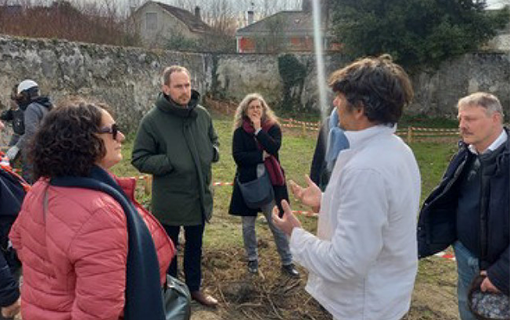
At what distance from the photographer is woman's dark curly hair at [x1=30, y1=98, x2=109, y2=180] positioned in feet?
5.98

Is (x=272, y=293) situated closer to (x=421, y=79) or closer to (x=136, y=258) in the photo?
(x=136, y=258)

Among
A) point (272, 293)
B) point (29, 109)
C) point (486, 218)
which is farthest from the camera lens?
point (29, 109)

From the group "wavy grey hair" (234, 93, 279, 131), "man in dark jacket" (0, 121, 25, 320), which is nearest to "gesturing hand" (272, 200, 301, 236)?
"man in dark jacket" (0, 121, 25, 320)

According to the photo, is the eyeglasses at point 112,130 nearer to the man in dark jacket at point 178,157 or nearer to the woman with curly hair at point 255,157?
the man in dark jacket at point 178,157

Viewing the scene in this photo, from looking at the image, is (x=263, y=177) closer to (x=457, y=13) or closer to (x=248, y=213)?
(x=248, y=213)

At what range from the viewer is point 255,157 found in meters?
A: 4.49

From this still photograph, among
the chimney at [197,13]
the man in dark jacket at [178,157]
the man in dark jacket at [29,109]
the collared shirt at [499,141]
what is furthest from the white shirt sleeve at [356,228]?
the chimney at [197,13]

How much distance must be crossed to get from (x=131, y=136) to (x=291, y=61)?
34.3 ft

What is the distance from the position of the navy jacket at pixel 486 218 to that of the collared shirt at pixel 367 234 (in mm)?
872

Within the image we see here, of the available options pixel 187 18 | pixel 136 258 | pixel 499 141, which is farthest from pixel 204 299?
pixel 187 18

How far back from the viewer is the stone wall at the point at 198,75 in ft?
35.2

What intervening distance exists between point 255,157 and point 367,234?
2747mm

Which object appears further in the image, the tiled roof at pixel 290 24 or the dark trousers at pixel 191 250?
the tiled roof at pixel 290 24

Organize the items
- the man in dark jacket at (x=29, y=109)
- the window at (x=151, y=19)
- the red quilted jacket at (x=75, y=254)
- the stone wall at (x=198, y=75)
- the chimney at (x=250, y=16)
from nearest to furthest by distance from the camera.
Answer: the red quilted jacket at (x=75, y=254) < the man in dark jacket at (x=29, y=109) < the stone wall at (x=198, y=75) < the window at (x=151, y=19) < the chimney at (x=250, y=16)
